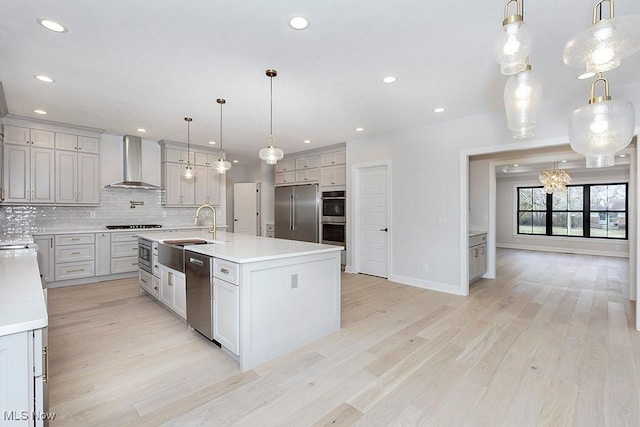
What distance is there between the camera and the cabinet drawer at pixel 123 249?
16.3 feet

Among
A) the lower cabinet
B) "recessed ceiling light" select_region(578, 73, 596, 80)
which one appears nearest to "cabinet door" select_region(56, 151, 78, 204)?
the lower cabinet

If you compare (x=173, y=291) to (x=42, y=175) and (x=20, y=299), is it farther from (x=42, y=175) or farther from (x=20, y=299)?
(x=42, y=175)

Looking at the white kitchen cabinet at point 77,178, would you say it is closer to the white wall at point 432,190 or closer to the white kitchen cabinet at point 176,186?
the white kitchen cabinet at point 176,186

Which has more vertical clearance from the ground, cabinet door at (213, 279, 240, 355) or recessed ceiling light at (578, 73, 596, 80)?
recessed ceiling light at (578, 73, 596, 80)

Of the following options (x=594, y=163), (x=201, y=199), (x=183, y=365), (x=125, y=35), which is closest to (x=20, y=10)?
(x=125, y=35)

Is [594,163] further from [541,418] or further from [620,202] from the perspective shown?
[620,202]

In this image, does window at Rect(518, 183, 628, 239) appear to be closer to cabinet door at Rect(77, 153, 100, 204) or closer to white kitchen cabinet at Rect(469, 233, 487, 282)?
white kitchen cabinet at Rect(469, 233, 487, 282)

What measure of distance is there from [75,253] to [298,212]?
3.85 metres

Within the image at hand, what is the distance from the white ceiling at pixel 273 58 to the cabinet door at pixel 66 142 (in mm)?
490

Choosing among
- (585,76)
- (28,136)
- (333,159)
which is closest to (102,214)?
(28,136)

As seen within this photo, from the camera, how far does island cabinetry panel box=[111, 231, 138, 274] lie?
16.3 ft

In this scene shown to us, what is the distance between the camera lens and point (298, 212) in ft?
21.1

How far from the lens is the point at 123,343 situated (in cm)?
273

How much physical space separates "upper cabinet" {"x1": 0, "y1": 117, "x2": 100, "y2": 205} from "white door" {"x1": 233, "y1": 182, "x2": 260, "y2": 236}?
11.2 feet
